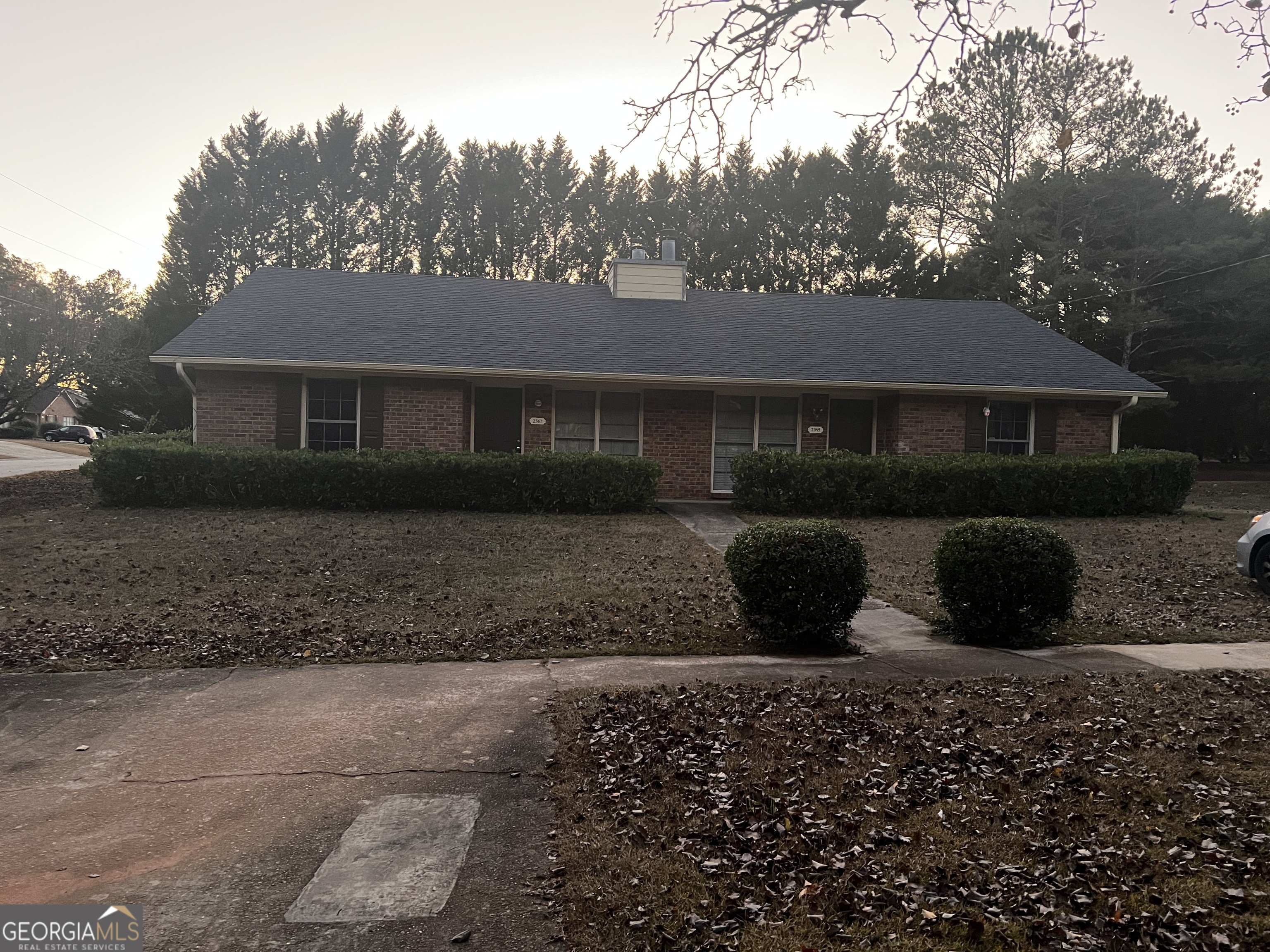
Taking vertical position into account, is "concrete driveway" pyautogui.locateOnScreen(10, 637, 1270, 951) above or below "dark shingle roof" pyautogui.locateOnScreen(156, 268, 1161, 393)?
below

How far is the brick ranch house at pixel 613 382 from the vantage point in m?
17.4

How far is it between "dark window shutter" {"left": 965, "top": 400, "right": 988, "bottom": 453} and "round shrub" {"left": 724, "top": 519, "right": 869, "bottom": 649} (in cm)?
1236

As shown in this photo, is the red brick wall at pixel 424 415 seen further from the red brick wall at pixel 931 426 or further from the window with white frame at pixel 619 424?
the red brick wall at pixel 931 426

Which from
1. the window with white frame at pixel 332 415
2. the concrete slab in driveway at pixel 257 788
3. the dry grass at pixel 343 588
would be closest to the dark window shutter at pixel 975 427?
the dry grass at pixel 343 588

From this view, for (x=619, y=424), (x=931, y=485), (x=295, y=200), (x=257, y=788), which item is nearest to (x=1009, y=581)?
(x=257, y=788)

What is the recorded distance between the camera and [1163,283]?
1177 inches

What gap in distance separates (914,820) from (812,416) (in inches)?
617

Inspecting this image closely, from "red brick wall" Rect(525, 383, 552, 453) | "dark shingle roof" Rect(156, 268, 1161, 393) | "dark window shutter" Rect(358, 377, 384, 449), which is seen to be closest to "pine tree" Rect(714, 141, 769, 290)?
"dark shingle roof" Rect(156, 268, 1161, 393)

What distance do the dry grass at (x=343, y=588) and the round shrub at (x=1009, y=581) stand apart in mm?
2012

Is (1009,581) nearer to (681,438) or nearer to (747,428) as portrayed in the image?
(681,438)

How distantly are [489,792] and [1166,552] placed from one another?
11887mm

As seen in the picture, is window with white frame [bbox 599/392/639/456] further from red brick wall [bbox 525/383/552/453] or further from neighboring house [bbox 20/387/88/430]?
neighboring house [bbox 20/387/88/430]

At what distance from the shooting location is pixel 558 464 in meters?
15.7

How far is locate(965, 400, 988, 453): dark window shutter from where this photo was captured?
19.0 metres
